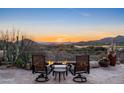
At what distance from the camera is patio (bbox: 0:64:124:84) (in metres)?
7.06

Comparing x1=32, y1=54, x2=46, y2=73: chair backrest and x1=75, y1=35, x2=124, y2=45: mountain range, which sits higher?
x1=75, y1=35, x2=124, y2=45: mountain range

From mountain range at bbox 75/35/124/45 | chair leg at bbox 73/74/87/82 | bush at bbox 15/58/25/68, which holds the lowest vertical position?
chair leg at bbox 73/74/87/82

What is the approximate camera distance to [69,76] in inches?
304

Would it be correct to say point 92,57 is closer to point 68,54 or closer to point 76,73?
point 68,54

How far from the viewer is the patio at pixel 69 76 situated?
7062mm

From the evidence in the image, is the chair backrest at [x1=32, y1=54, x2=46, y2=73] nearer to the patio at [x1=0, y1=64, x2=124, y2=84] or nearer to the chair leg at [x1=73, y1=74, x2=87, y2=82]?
the patio at [x1=0, y1=64, x2=124, y2=84]

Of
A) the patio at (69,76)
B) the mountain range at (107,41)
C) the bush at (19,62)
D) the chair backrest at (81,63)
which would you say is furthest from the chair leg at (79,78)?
the mountain range at (107,41)

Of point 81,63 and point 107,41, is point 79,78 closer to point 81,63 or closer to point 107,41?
point 81,63

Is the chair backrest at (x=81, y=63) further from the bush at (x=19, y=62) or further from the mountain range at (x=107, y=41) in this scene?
the mountain range at (x=107, y=41)

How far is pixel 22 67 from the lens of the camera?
28.6ft

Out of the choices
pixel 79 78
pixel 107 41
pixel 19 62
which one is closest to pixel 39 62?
pixel 79 78

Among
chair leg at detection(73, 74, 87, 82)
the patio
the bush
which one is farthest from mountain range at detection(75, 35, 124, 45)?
chair leg at detection(73, 74, 87, 82)

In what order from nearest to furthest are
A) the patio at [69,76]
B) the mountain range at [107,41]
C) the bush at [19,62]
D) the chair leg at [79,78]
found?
the patio at [69,76] < the chair leg at [79,78] < the bush at [19,62] < the mountain range at [107,41]

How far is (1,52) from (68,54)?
267 cm
